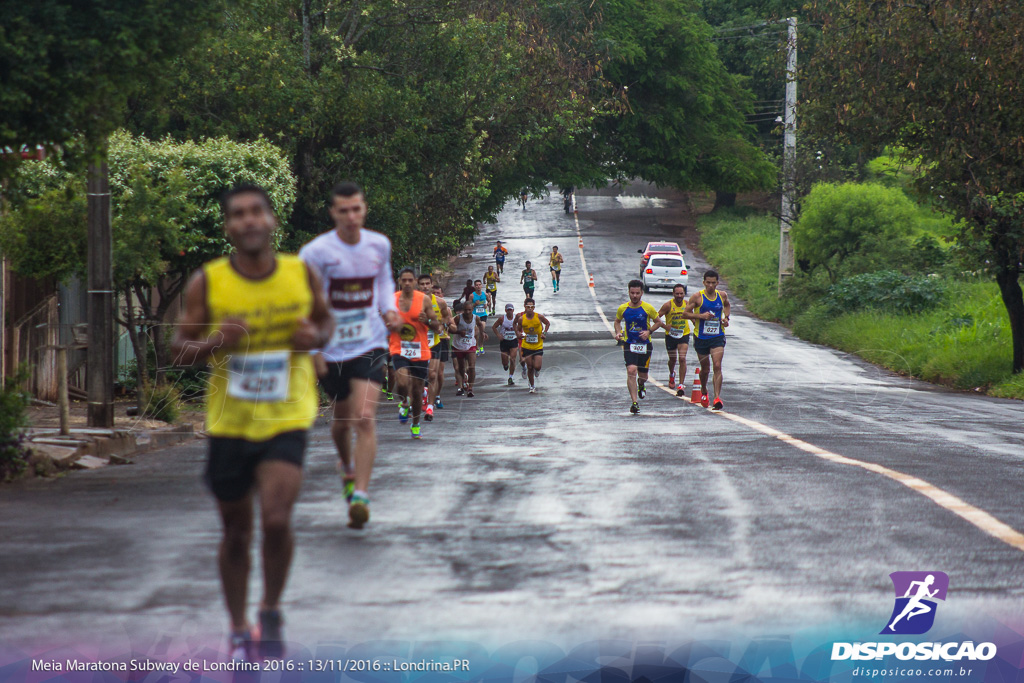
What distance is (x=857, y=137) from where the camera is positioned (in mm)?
26891

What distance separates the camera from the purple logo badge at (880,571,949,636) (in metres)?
5.42

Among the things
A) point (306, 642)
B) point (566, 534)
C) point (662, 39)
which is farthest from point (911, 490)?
point (662, 39)

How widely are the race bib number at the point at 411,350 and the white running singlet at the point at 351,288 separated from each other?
18.3 ft

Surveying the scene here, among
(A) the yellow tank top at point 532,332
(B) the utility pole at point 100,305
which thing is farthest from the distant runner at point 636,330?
(B) the utility pole at point 100,305

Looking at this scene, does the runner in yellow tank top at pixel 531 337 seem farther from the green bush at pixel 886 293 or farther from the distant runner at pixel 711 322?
the green bush at pixel 886 293

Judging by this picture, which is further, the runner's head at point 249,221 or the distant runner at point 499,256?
the distant runner at point 499,256

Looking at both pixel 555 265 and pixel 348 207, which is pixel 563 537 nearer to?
pixel 348 207

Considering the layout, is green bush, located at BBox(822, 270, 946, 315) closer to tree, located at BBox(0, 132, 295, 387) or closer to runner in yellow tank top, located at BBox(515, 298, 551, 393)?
runner in yellow tank top, located at BBox(515, 298, 551, 393)

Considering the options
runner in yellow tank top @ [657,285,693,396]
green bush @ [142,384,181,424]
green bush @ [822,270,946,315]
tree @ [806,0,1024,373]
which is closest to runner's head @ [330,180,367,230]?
green bush @ [142,384,181,424]

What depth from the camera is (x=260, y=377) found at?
5.02 metres

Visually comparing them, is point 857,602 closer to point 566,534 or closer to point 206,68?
point 566,534

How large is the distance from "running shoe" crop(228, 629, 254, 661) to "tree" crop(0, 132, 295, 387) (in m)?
8.95

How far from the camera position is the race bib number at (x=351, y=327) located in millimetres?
7759

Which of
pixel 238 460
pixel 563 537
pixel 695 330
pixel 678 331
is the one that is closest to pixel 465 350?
pixel 678 331
